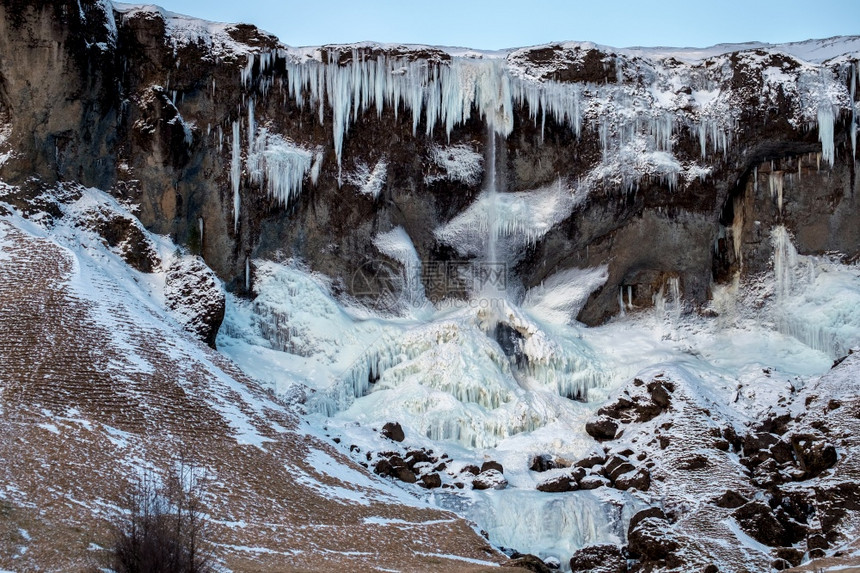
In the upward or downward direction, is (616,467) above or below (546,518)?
above

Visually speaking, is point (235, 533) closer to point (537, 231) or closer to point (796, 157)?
point (537, 231)

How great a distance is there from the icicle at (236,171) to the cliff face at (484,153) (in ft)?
0.16

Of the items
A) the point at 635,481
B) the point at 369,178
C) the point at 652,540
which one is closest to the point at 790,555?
the point at 652,540

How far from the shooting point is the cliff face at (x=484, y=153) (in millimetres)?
38719

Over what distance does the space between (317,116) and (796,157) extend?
629 inches

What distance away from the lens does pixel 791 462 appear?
3206cm

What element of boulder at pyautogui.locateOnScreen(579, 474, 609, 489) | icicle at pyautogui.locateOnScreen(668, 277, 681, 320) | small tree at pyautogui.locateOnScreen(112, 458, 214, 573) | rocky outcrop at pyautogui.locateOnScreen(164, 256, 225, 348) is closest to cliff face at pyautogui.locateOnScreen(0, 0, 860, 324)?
icicle at pyautogui.locateOnScreen(668, 277, 681, 320)

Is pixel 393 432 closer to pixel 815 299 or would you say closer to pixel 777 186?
pixel 815 299

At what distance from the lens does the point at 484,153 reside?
4156 cm

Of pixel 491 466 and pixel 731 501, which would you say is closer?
pixel 731 501

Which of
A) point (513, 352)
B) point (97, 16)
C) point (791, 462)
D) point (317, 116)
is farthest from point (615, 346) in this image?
point (97, 16)

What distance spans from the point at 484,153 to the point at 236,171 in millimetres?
8399

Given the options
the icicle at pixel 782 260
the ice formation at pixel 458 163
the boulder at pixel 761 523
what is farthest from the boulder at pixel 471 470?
the icicle at pixel 782 260

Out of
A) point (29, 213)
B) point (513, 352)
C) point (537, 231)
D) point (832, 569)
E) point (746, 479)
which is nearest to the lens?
point (832, 569)
